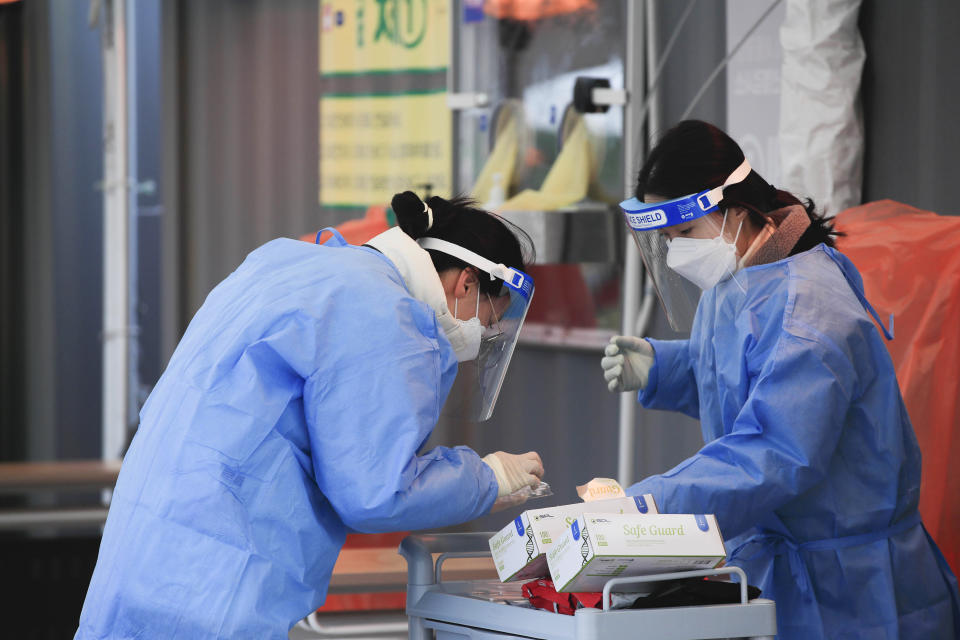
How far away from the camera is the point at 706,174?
179 centimetres

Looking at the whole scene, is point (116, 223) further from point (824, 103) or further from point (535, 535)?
point (535, 535)

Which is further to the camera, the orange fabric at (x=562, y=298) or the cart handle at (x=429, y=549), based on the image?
the orange fabric at (x=562, y=298)

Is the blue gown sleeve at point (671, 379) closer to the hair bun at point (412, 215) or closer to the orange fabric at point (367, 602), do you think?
the hair bun at point (412, 215)

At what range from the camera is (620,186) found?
11.1 feet

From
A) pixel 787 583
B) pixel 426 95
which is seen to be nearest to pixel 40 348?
pixel 426 95

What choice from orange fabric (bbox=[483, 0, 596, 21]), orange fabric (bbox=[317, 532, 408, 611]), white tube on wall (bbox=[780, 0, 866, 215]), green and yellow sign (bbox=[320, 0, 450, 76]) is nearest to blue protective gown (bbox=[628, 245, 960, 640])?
white tube on wall (bbox=[780, 0, 866, 215])

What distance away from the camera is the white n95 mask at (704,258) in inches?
71.8

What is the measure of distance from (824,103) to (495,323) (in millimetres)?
1078

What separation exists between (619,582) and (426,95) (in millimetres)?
3867

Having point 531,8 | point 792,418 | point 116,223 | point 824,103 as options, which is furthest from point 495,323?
point 116,223

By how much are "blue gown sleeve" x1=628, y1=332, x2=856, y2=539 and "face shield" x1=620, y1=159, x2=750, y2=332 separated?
0.24 metres

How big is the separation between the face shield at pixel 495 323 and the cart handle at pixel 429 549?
1.05 feet

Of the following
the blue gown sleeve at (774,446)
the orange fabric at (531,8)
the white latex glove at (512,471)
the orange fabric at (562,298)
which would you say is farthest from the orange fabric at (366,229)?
the blue gown sleeve at (774,446)

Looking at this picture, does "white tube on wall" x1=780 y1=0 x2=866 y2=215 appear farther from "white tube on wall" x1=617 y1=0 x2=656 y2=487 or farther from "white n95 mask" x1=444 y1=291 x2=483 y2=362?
"white n95 mask" x1=444 y1=291 x2=483 y2=362
